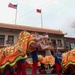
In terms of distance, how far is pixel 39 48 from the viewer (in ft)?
19.5

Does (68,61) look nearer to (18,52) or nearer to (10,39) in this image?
(18,52)

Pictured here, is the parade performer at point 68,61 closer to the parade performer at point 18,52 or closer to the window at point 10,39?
the parade performer at point 18,52

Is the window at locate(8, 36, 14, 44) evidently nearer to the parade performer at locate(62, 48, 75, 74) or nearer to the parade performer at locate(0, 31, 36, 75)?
the parade performer at locate(62, 48, 75, 74)

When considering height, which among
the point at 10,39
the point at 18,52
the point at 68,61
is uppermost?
the point at 10,39

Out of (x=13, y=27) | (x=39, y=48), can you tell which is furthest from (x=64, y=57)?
(x=13, y=27)

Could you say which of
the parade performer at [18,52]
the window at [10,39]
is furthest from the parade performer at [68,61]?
the window at [10,39]

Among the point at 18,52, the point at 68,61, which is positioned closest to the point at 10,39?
the point at 68,61

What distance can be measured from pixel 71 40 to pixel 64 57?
18798 millimetres

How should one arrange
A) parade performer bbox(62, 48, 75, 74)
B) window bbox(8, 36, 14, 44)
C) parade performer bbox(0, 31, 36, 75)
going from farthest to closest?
window bbox(8, 36, 14, 44) → parade performer bbox(62, 48, 75, 74) → parade performer bbox(0, 31, 36, 75)

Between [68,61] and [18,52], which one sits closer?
[18,52]

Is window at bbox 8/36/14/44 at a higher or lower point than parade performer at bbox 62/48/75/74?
higher

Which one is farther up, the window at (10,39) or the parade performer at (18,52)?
the window at (10,39)

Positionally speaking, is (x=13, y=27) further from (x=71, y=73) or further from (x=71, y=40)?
(x=71, y=73)

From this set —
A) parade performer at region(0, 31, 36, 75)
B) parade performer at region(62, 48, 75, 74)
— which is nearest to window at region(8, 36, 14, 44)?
parade performer at region(62, 48, 75, 74)
